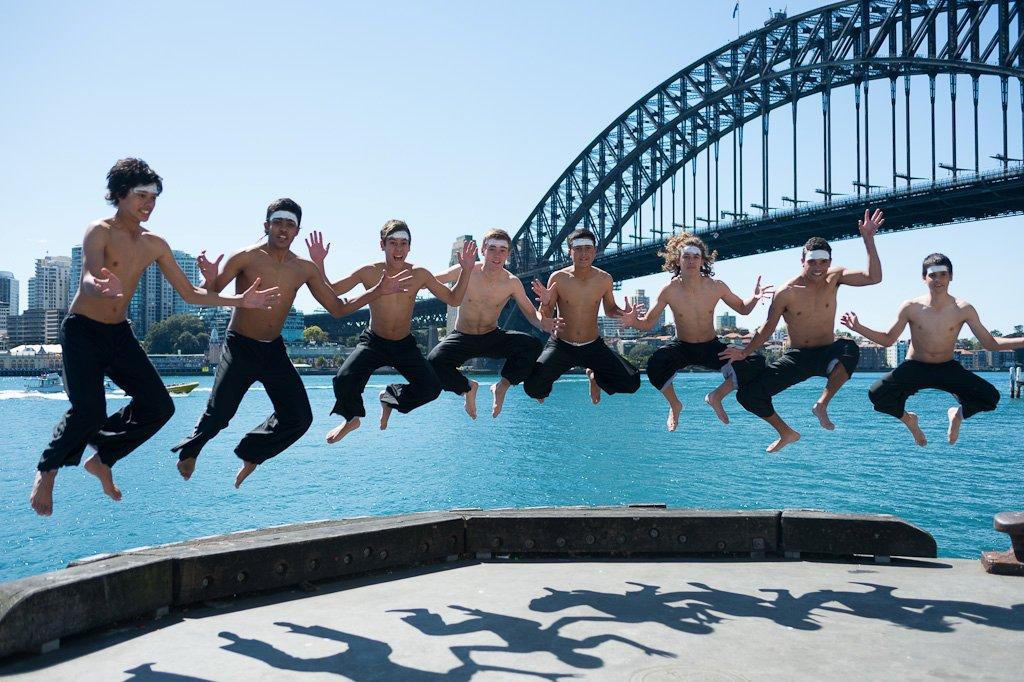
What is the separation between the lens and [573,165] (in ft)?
346

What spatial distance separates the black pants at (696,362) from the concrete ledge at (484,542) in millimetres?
1708

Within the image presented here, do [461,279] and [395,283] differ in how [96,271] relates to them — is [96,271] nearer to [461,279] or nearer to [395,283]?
[395,283]

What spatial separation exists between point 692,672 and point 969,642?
2.42 metres

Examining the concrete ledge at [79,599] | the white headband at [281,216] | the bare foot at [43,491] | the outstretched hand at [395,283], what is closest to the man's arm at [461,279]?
the outstretched hand at [395,283]

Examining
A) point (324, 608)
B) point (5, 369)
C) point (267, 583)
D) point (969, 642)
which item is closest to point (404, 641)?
point (324, 608)

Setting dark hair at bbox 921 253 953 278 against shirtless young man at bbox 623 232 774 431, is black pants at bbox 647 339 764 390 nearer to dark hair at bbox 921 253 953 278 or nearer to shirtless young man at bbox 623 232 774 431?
shirtless young man at bbox 623 232 774 431

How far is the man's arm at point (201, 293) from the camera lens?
283 inches

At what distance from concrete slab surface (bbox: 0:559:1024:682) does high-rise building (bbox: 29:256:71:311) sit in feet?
432

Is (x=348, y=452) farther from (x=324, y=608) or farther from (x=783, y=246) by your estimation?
(x=324, y=608)

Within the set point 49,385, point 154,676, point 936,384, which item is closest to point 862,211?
point 936,384

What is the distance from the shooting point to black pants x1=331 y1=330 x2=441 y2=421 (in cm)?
908

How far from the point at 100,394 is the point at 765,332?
651cm

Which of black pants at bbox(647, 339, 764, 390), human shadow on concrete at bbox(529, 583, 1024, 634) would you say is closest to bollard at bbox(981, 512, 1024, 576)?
human shadow on concrete at bbox(529, 583, 1024, 634)

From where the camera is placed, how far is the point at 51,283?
17588 centimetres
